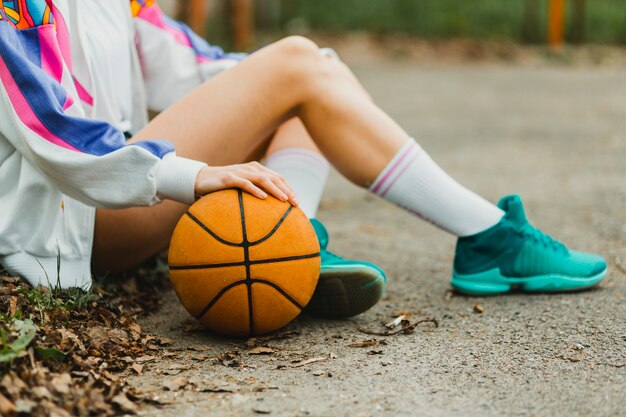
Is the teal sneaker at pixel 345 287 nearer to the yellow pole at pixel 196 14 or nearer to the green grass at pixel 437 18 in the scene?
the yellow pole at pixel 196 14

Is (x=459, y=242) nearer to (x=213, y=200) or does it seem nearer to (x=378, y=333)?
(x=378, y=333)

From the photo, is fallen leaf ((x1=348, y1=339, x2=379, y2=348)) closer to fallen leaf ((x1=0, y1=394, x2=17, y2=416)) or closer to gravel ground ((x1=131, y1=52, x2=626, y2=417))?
gravel ground ((x1=131, y1=52, x2=626, y2=417))

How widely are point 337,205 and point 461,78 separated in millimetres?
5012

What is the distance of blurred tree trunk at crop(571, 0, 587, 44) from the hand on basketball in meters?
10.1

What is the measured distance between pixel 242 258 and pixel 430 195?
81cm

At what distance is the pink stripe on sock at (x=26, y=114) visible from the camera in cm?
255

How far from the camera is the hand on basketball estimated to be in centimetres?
263

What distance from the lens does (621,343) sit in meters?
2.78

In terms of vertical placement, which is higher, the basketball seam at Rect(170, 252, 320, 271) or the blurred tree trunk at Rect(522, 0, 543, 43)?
the basketball seam at Rect(170, 252, 320, 271)

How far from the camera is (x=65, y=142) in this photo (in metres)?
2.55

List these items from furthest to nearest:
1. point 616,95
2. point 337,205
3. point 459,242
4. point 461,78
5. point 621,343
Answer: point 461,78
point 616,95
point 337,205
point 459,242
point 621,343

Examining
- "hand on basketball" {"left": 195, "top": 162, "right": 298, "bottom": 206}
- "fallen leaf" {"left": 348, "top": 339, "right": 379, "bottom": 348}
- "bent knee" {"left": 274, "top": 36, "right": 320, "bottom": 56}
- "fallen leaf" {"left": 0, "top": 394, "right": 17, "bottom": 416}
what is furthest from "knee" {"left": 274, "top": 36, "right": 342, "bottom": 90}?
"fallen leaf" {"left": 0, "top": 394, "right": 17, "bottom": 416}

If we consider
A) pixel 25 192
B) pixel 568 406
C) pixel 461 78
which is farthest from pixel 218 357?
pixel 461 78

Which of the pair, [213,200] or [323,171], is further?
[323,171]
